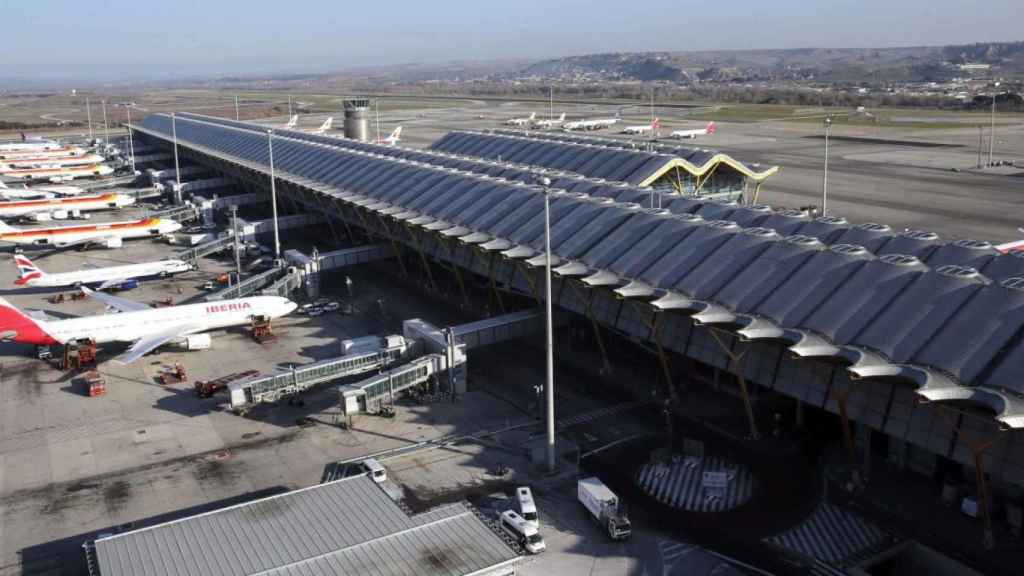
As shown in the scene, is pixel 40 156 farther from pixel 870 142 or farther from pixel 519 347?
pixel 870 142

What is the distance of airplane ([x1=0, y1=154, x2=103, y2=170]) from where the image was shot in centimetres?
15286

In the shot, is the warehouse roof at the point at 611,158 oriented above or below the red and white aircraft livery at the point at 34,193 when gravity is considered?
above

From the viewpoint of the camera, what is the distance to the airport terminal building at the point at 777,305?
33.0 metres

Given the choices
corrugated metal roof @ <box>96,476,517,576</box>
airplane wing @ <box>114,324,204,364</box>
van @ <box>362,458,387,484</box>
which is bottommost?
van @ <box>362,458,387,484</box>

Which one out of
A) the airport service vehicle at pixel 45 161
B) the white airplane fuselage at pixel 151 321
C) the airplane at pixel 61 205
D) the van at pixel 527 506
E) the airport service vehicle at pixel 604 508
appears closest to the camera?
the airport service vehicle at pixel 604 508

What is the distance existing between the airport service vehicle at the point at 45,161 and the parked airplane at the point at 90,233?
65134 millimetres

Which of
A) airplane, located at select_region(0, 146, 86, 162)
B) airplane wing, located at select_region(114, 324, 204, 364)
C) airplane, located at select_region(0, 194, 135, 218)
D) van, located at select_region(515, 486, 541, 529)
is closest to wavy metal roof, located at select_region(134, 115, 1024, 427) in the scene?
van, located at select_region(515, 486, 541, 529)

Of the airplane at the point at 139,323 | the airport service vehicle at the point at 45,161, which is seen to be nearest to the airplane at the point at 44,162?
the airport service vehicle at the point at 45,161

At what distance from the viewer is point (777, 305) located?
40500mm

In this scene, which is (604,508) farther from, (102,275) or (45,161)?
(45,161)

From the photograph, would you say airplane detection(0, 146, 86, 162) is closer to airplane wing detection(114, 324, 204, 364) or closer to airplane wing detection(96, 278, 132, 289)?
airplane wing detection(96, 278, 132, 289)

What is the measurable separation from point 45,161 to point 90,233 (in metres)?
76.8

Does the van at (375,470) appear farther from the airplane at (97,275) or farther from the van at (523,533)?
the airplane at (97,275)

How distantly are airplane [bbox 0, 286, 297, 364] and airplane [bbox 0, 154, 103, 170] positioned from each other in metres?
105
